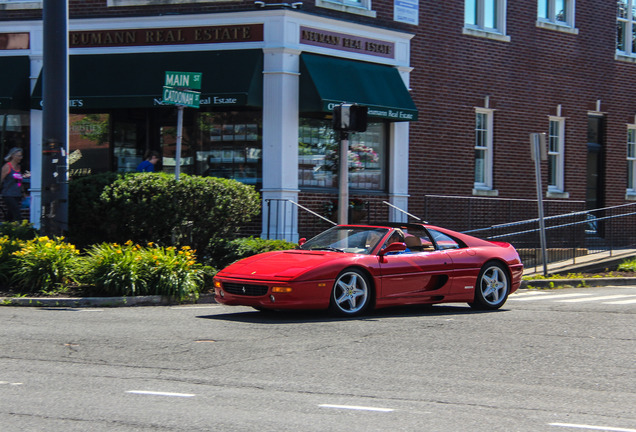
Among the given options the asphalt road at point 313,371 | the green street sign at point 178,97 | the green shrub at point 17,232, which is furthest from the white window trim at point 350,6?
the asphalt road at point 313,371

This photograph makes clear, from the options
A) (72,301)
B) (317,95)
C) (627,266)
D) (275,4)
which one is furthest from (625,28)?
(72,301)

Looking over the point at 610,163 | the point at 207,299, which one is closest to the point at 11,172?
the point at 207,299

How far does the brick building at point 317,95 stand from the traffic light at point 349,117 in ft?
11.8

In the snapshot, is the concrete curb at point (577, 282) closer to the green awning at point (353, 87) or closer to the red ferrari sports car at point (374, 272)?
the red ferrari sports car at point (374, 272)

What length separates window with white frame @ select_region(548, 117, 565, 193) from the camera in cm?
2402

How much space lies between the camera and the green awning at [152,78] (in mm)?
18016

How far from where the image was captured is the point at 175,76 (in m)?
14.3

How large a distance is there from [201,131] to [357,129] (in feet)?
18.6

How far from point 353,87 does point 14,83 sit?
718 cm

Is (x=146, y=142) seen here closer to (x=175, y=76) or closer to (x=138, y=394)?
(x=175, y=76)

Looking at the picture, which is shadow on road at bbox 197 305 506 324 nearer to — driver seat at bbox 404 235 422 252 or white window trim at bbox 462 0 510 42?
driver seat at bbox 404 235 422 252

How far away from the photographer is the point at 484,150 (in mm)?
22594

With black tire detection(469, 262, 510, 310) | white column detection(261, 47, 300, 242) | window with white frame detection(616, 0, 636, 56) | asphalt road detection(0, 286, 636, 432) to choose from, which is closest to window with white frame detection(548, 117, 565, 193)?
window with white frame detection(616, 0, 636, 56)

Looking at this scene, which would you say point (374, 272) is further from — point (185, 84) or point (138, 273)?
point (185, 84)
